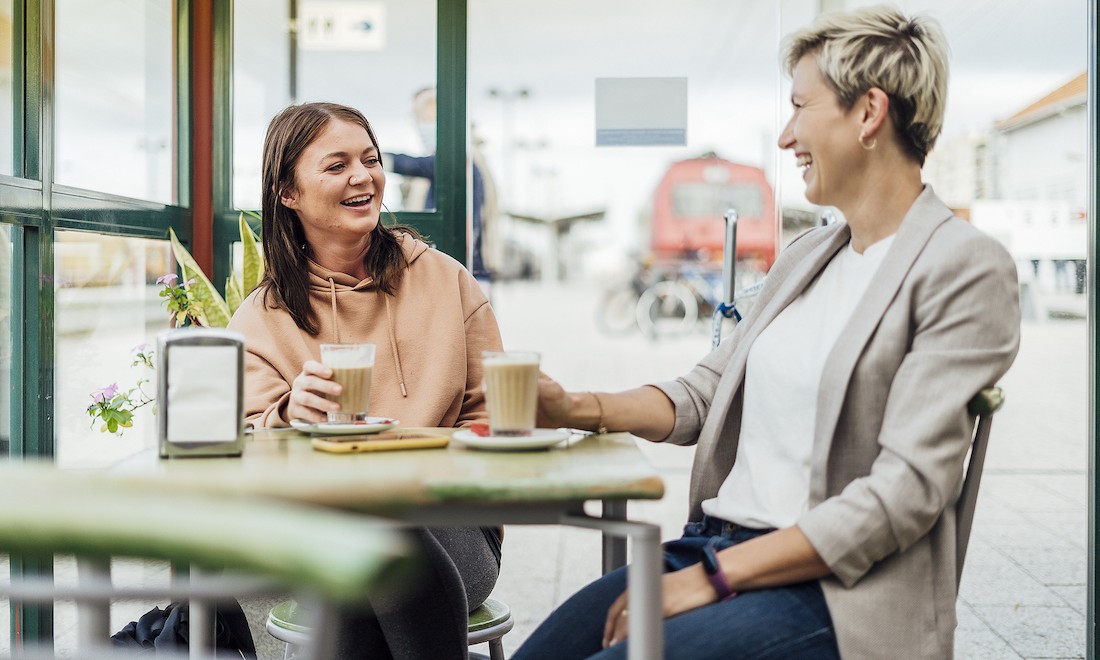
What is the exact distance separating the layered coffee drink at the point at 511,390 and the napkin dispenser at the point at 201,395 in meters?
0.32

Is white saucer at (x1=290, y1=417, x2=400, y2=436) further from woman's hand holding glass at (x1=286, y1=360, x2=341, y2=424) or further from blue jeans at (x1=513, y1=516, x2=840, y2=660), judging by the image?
blue jeans at (x1=513, y1=516, x2=840, y2=660)

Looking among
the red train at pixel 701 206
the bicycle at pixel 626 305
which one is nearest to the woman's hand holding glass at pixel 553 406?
the bicycle at pixel 626 305

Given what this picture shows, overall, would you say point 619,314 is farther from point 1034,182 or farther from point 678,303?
point 1034,182

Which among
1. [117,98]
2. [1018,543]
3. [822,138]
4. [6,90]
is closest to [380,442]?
[822,138]

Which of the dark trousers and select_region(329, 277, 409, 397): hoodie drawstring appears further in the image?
select_region(329, 277, 409, 397): hoodie drawstring

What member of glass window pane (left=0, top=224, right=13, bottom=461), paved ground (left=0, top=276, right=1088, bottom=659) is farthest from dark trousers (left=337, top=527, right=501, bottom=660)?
glass window pane (left=0, top=224, right=13, bottom=461)

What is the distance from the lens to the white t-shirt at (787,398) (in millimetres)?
1509

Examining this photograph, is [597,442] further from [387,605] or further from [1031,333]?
[1031,333]

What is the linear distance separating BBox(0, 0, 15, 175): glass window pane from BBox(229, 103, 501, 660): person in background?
652 mm

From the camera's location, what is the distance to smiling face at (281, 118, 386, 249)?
2.11m

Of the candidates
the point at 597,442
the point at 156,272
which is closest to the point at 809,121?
the point at 597,442

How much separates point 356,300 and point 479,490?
0.97 meters

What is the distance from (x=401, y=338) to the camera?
2.06m

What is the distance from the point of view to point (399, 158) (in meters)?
3.41
